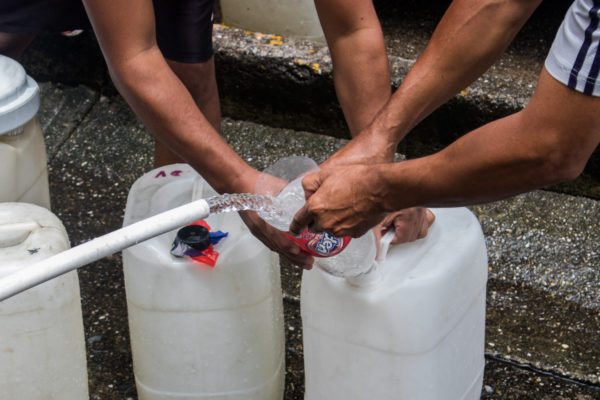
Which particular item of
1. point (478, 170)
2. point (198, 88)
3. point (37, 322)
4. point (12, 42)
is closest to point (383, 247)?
point (478, 170)

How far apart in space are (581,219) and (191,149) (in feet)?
4.22

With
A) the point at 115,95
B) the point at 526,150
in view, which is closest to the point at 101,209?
the point at 115,95

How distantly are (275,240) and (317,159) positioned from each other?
1.08 m

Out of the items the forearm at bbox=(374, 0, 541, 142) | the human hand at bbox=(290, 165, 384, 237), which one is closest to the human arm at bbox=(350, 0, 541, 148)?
the forearm at bbox=(374, 0, 541, 142)

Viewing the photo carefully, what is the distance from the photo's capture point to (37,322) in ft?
4.93

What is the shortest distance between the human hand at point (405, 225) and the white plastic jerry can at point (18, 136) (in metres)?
0.75

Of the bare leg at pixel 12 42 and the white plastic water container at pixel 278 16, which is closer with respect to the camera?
the bare leg at pixel 12 42

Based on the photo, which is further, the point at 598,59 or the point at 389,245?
the point at 389,245

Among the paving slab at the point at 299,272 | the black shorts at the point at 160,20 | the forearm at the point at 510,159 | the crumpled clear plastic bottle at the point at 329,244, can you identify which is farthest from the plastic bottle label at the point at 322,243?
the black shorts at the point at 160,20

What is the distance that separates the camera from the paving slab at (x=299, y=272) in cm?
197

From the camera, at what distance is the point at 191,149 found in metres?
1.55

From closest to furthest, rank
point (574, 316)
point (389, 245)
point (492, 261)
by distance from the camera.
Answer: point (389, 245)
point (574, 316)
point (492, 261)

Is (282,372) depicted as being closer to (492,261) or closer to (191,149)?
(191,149)

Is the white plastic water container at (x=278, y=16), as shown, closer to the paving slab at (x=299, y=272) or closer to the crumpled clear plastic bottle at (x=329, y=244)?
the paving slab at (x=299, y=272)
